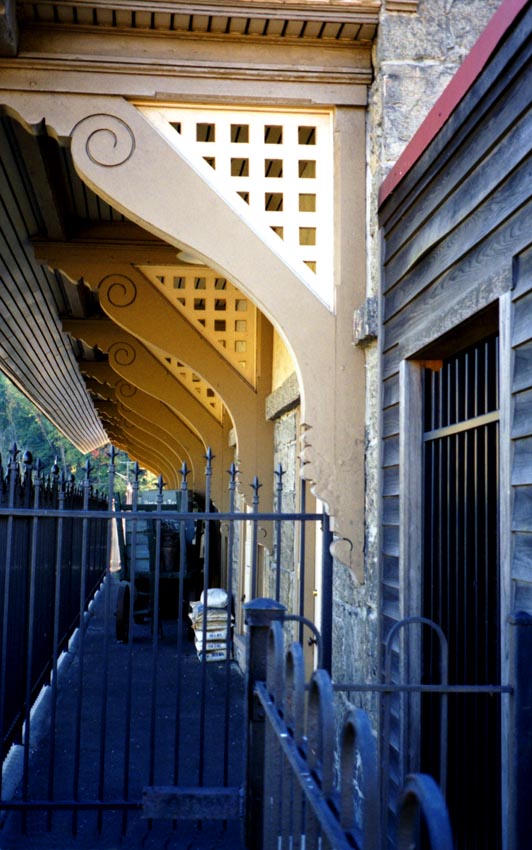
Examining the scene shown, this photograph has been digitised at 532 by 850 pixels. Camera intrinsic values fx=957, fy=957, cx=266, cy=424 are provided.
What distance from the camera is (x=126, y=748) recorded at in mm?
4141

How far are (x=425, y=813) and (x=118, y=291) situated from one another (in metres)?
6.10

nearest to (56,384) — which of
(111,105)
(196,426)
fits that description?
(196,426)

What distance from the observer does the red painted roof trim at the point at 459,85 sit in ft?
8.70

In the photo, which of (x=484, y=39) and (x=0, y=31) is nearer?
(x=484, y=39)

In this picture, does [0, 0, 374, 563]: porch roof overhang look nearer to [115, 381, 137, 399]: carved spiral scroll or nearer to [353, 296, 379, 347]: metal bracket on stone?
[353, 296, 379, 347]: metal bracket on stone

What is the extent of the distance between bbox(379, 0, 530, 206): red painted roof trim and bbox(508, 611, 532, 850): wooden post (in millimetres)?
1603

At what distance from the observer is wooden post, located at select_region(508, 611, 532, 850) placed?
7.58ft

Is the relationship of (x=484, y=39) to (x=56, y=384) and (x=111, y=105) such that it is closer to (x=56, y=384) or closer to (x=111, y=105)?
(x=111, y=105)

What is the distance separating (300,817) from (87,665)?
24.6 feet

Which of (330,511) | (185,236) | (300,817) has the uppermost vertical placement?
(185,236)

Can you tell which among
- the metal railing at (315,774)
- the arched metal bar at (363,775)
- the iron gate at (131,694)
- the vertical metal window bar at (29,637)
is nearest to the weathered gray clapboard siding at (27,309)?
the iron gate at (131,694)

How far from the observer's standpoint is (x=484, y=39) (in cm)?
282

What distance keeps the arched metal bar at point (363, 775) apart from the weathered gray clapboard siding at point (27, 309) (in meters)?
4.76

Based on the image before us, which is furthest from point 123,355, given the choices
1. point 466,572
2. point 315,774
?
point 315,774
